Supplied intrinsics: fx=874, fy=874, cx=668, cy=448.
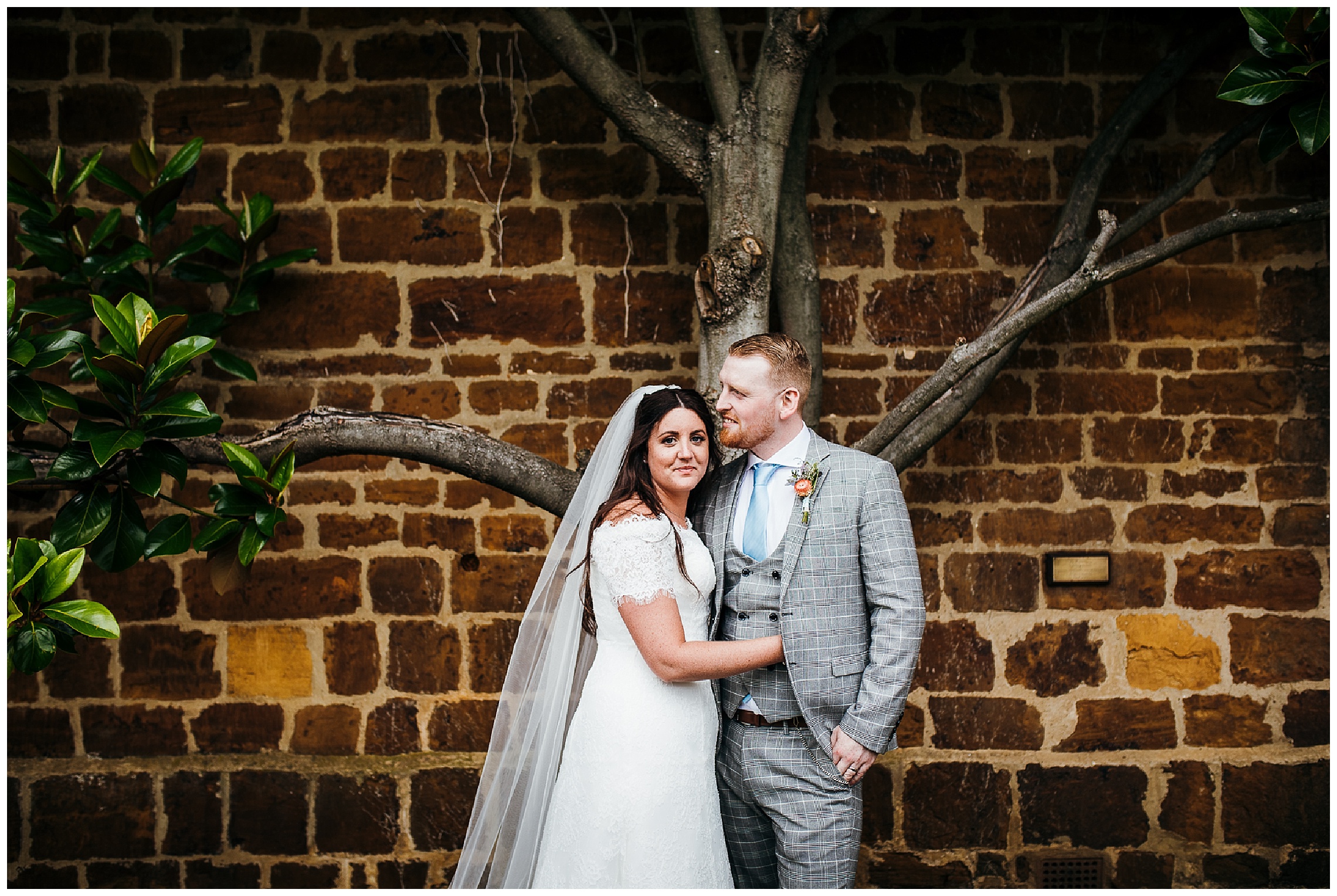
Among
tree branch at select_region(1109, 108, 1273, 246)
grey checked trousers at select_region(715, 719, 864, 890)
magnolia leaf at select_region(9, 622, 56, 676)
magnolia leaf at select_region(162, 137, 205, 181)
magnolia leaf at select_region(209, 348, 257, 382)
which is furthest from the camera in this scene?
magnolia leaf at select_region(209, 348, 257, 382)

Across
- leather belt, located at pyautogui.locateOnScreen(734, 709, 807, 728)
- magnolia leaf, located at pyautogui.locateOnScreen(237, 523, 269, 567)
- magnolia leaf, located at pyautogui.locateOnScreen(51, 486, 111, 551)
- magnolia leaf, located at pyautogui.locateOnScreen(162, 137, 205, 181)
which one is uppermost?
magnolia leaf, located at pyautogui.locateOnScreen(162, 137, 205, 181)

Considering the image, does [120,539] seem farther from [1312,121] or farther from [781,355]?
[1312,121]

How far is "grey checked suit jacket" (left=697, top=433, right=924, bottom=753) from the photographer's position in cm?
203

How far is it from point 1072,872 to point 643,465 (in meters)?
2.50

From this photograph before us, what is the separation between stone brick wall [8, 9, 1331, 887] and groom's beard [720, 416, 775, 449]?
120 cm

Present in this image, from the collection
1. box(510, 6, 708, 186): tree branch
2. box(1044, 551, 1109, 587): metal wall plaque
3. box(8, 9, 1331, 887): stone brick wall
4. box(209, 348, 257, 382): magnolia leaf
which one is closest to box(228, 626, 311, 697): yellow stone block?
box(8, 9, 1331, 887): stone brick wall

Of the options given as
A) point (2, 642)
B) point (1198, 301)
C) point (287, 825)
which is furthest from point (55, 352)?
point (1198, 301)

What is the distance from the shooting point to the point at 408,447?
7.97 feet

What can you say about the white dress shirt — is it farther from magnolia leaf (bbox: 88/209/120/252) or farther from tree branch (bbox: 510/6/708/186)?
magnolia leaf (bbox: 88/209/120/252)

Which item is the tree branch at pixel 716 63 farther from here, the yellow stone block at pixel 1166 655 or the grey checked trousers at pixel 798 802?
the yellow stone block at pixel 1166 655

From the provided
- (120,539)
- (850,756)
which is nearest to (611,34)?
(120,539)

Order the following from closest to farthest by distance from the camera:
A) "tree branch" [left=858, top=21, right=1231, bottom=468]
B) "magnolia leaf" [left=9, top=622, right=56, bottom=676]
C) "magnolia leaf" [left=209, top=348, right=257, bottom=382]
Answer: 1. "magnolia leaf" [left=9, top=622, right=56, bottom=676]
2. "tree branch" [left=858, top=21, right=1231, bottom=468]
3. "magnolia leaf" [left=209, top=348, right=257, bottom=382]

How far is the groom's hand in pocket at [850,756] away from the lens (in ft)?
6.65

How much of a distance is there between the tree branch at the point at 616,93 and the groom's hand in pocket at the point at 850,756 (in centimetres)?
162
